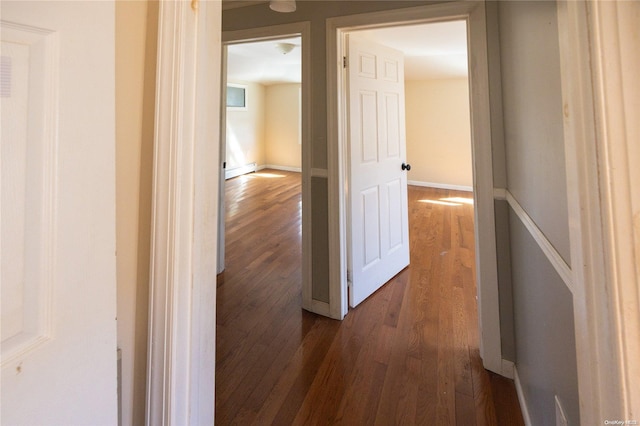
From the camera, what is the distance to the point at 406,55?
419 cm

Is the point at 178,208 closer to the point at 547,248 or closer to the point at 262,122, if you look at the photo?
the point at 547,248

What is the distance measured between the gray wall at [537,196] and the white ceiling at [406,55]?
1254mm

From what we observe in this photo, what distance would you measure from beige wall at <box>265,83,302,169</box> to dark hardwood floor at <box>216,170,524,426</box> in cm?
653

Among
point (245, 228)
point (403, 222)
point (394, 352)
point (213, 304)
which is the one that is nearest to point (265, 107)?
point (245, 228)

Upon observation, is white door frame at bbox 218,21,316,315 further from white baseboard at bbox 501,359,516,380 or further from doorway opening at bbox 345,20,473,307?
white baseboard at bbox 501,359,516,380

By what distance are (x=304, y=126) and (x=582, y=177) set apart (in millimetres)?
1818

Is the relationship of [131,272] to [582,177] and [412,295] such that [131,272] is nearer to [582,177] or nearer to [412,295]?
[582,177]

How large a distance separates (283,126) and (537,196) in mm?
8934

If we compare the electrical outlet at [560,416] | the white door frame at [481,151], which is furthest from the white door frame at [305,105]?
the electrical outlet at [560,416]

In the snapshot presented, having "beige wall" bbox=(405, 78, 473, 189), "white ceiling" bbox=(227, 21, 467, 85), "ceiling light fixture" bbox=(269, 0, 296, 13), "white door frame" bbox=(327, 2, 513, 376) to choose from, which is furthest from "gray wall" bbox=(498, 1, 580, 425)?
"beige wall" bbox=(405, 78, 473, 189)

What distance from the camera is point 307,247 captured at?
7.41ft

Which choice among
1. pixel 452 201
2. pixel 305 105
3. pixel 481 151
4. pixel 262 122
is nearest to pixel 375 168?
pixel 305 105

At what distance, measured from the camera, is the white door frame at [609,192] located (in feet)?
1.49

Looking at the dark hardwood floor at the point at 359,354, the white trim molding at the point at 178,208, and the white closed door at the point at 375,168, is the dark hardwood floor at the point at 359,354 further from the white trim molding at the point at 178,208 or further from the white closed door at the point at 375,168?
the white trim molding at the point at 178,208
